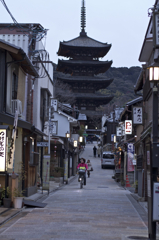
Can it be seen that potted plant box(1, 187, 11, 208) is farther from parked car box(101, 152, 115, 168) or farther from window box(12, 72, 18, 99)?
parked car box(101, 152, 115, 168)

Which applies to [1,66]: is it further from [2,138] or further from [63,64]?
[63,64]

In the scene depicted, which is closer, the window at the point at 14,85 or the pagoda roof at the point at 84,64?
the window at the point at 14,85

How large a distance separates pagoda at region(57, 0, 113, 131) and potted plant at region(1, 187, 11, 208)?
52722 millimetres

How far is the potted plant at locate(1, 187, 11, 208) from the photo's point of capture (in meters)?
11.6

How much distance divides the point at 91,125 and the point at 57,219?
6757 cm

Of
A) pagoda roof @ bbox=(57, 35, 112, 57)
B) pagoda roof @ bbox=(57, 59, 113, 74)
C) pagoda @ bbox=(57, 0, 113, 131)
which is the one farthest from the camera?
pagoda @ bbox=(57, 0, 113, 131)

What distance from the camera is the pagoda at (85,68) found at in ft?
212

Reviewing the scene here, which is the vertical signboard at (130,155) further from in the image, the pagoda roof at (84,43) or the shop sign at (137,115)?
the pagoda roof at (84,43)

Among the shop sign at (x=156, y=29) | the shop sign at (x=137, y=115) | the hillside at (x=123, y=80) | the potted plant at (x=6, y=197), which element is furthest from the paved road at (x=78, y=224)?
the hillside at (x=123, y=80)

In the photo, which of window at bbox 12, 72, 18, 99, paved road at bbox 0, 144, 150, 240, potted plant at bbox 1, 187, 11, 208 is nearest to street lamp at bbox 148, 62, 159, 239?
paved road at bbox 0, 144, 150, 240

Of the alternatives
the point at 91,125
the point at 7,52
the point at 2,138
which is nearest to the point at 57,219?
the point at 2,138

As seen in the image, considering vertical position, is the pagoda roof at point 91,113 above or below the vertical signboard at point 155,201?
above

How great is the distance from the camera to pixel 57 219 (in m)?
9.78

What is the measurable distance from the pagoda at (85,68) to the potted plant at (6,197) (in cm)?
5272
